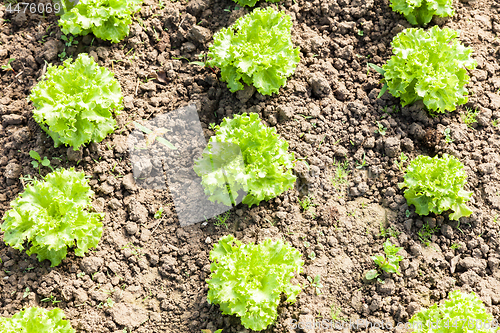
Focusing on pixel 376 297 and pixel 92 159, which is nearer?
pixel 376 297

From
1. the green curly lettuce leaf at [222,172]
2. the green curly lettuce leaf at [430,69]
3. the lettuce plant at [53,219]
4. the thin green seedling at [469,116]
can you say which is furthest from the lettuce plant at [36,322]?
the thin green seedling at [469,116]

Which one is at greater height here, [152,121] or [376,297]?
[152,121]

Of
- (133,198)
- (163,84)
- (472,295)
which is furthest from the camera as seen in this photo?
(163,84)

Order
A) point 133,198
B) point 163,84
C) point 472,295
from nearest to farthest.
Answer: point 472,295 → point 133,198 → point 163,84

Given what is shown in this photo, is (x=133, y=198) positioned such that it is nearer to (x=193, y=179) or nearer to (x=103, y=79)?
(x=193, y=179)

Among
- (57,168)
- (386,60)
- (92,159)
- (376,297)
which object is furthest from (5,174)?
(386,60)

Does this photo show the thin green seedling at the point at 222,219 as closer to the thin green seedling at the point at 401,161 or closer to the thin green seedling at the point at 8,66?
the thin green seedling at the point at 401,161

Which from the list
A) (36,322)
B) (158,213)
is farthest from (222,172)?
(36,322)
